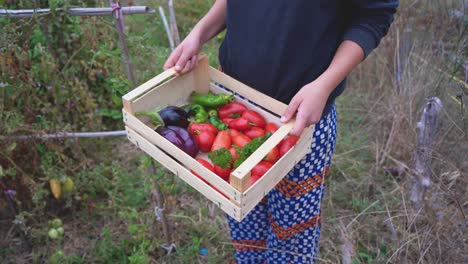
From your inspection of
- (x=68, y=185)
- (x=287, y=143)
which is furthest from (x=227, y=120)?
(x=68, y=185)

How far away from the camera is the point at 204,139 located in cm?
120

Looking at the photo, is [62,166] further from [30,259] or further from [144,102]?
[144,102]

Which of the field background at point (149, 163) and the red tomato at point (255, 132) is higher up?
the red tomato at point (255, 132)

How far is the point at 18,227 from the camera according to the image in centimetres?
202

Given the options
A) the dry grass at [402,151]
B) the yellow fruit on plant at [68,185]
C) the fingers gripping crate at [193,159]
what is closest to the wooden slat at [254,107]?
the fingers gripping crate at [193,159]

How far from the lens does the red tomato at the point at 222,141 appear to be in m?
1.17

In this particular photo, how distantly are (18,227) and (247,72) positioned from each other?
1.50 meters

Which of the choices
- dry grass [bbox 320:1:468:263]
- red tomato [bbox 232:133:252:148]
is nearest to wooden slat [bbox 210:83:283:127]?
red tomato [bbox 232:133:252:148]

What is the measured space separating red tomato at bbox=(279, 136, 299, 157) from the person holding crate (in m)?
0.05

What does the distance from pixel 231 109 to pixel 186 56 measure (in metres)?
0.22

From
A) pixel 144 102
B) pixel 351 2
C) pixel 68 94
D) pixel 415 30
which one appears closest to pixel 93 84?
pixel 68 94

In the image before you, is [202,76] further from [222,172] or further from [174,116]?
[222,172]

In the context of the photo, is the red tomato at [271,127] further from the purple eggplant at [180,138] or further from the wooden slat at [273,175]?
the purple eggplant at [180,138]

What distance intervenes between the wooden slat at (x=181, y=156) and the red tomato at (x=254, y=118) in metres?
0.26
